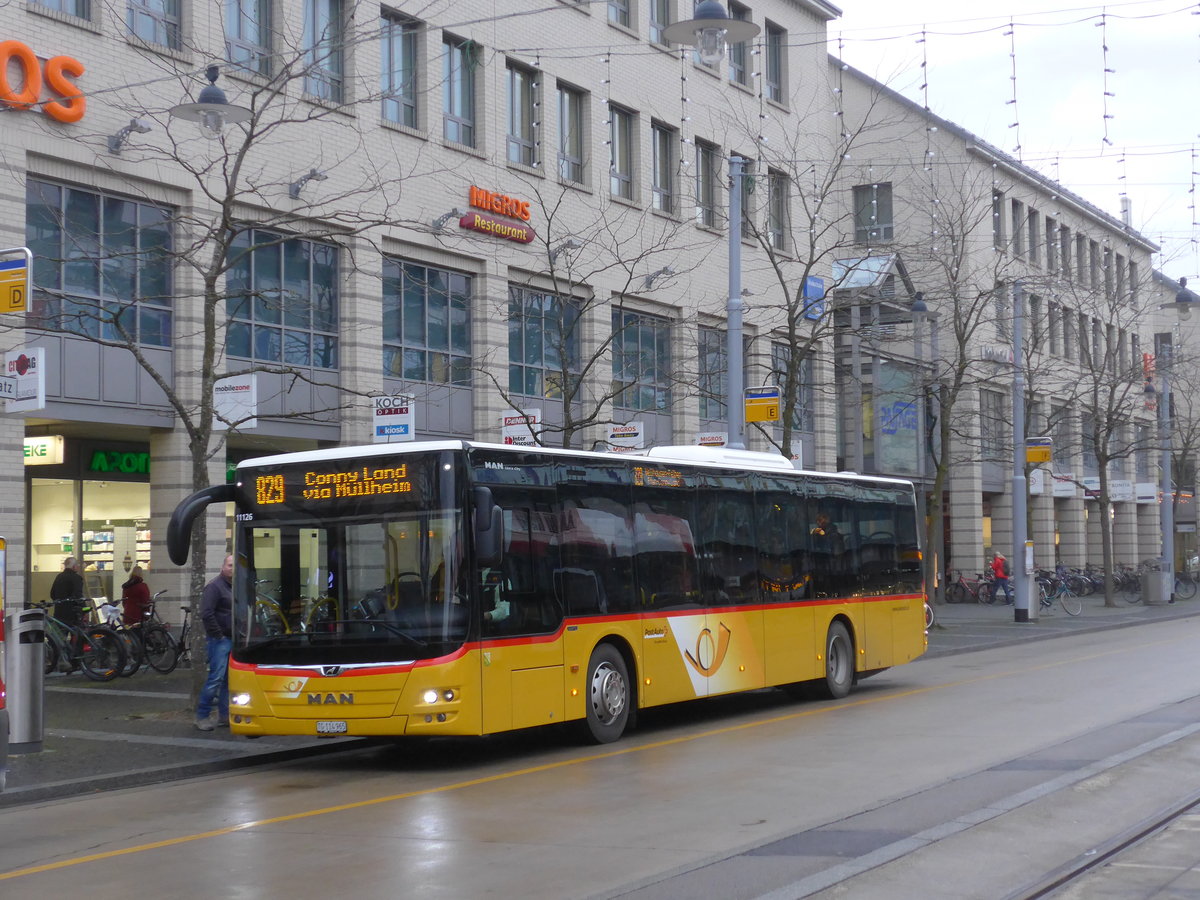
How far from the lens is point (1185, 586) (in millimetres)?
56094

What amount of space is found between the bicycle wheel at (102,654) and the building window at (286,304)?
509cm

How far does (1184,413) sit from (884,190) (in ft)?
106

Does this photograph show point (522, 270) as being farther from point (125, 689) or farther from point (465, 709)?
point (465, 709)

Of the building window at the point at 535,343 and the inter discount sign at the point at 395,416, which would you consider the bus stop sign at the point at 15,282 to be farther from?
the building window at the point at 535,343

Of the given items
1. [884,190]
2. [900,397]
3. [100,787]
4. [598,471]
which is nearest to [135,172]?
[598,471]

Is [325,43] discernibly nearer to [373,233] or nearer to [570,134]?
[373,233]

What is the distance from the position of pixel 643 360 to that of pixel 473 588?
20.8 meters

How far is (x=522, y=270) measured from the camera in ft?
96.4

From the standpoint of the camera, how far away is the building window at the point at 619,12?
32.4 m

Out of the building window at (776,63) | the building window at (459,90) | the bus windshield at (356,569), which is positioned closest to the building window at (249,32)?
the building window at (459,90)

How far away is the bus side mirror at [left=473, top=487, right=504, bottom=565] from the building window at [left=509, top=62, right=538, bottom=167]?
1789cm

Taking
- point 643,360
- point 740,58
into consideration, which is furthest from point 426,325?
point 740,58

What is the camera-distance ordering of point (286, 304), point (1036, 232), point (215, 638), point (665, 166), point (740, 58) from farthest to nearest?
point (1036, 232) < point (740, 58) < point (665, 166) < point (286, 304) < point (215, 638)

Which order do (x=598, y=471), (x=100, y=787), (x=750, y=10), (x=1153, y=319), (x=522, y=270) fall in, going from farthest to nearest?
(x=1153, y=319)
(x=750, y=10)
(x=522, y=270)
(x=598, y=471)
(x=100, y=787)
